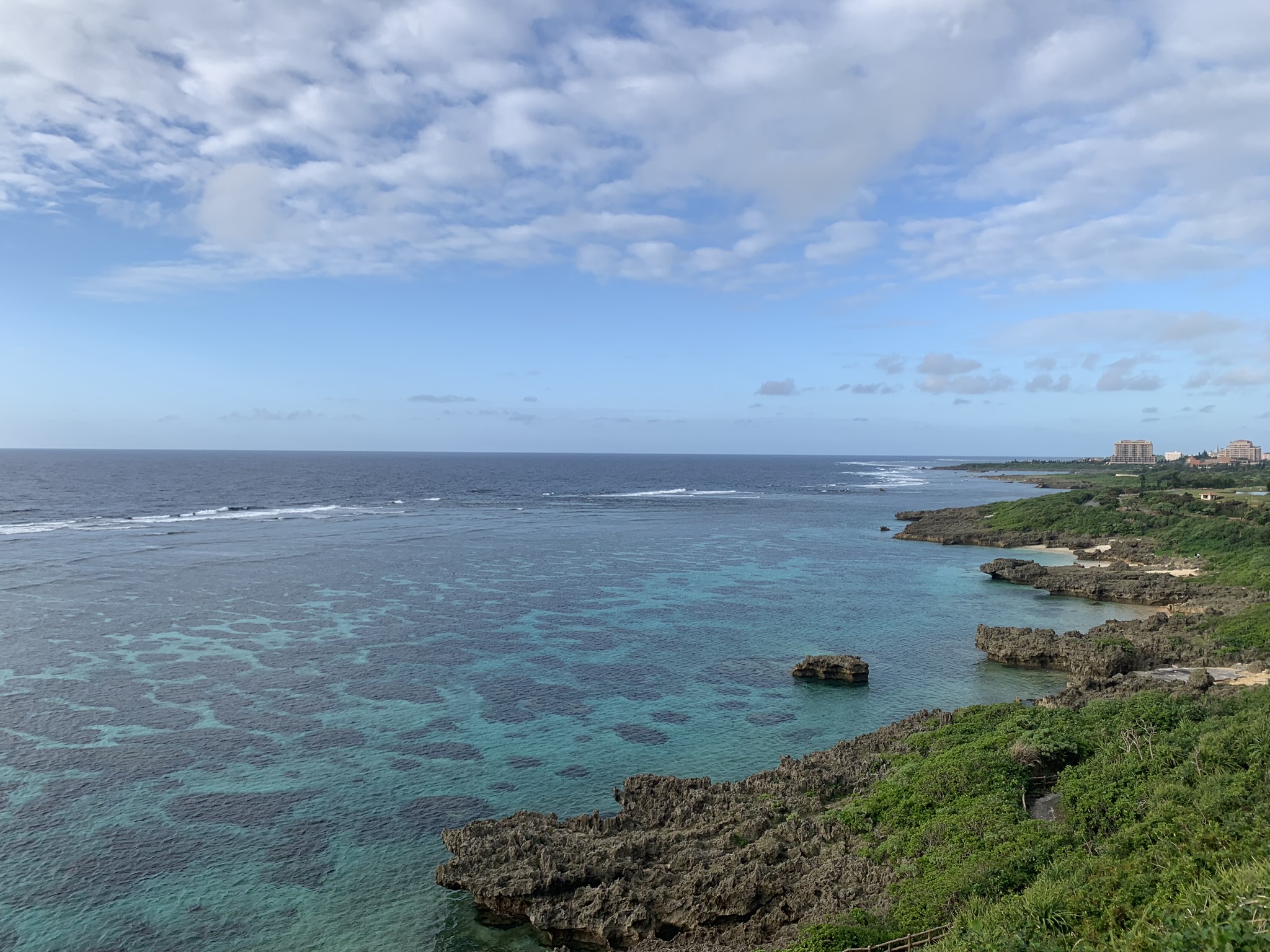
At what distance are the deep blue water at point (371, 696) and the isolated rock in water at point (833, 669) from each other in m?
0.92

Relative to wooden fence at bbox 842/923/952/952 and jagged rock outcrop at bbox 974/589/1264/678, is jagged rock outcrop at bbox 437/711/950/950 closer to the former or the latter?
wooden fence at bbox 842/923/952/952

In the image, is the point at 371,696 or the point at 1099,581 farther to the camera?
the point at 1099,581

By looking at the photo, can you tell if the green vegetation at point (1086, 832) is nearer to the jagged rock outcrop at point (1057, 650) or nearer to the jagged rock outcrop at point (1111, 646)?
the jagged rock outcrop at point (1057, 650)

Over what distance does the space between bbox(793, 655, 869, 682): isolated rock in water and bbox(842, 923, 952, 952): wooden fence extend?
2348 cm

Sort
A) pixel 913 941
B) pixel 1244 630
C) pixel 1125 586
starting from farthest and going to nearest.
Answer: pixel 1125 586, pixel 1244 630, pixel 913 941

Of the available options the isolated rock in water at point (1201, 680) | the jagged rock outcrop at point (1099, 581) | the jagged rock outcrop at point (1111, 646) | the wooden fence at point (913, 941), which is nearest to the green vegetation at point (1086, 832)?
the wooden fence at point (913, 941)

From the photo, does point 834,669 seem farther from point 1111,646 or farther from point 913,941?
point 913,941

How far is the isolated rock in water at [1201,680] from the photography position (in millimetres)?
34188

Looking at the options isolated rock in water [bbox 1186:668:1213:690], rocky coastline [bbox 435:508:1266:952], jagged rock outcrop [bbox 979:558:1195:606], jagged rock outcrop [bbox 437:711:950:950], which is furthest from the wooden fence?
jagged rock outcrop [bbox 979:558:1195:606]

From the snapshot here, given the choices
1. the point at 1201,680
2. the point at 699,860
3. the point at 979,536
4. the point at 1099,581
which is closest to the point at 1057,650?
the point at 1201,680

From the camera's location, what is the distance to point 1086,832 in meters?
20.9

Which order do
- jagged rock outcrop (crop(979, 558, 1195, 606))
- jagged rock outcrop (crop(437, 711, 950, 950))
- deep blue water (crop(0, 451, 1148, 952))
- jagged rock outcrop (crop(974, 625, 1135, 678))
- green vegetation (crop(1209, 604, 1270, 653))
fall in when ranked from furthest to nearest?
jagged rock outcrop (crop(979, 558, 1195, 606)) < green vegetation (crop(1209, 604, 1270, 653)) < jagged rock outcrop (crop(974, 625, 1135, 678)) < deep blue water (crop(0, 451, 1148, 952)) < jagged rock outcrop (crop(437, 711, 950, 950))

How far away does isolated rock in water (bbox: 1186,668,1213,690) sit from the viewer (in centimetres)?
3419

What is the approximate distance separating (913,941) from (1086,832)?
22.2 feet
